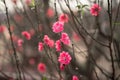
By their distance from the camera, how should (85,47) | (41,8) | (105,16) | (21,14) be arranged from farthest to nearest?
1. (21,14)
2. (41,8)
3. (85,47)
4. (105,16)

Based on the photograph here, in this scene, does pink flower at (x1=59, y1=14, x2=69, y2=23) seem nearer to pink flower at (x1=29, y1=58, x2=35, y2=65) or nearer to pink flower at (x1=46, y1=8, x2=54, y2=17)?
pink flower at (x1=46, y1=8, x2=54, y2=17)

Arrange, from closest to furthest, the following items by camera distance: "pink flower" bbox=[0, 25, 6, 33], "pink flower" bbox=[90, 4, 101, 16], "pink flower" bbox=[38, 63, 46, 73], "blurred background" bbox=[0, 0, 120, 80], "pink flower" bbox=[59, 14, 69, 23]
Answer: "pink flower" bbox=[90, 4, 101, 16], "blurred background" bbox=[0, 0, 120, 80], "pink flower" bbox=[59, 14, 69, 23], "pink flower" bbox=[38, 63, 46, 73], "pink flower" bbox=[0, 25, 6, 33]

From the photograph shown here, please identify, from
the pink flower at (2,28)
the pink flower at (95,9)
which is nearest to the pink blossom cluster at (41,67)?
the pink flower at (2,28)

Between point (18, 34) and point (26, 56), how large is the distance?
248 mm

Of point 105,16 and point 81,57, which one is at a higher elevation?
point 105,16

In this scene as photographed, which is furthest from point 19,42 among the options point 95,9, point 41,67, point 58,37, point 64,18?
point 95,9

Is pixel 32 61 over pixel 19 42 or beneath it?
beneath

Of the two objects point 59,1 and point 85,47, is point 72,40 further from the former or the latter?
point 59,1

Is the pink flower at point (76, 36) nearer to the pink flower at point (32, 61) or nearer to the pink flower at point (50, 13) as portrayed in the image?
the pink flower at point (50, 13)

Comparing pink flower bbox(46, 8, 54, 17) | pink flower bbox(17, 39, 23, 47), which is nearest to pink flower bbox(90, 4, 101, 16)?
pink flower bbox(46, 8, 54, 17)

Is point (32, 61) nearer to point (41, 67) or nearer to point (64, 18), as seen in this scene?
point (41, 67)

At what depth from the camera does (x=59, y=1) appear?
2469 mm

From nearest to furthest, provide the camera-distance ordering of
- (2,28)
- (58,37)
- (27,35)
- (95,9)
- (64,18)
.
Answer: (95,9) → (64,18) → (58,37) → (27,35) → (2,28)

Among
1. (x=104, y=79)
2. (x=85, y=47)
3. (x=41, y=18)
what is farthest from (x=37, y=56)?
(x=104, y=79)
